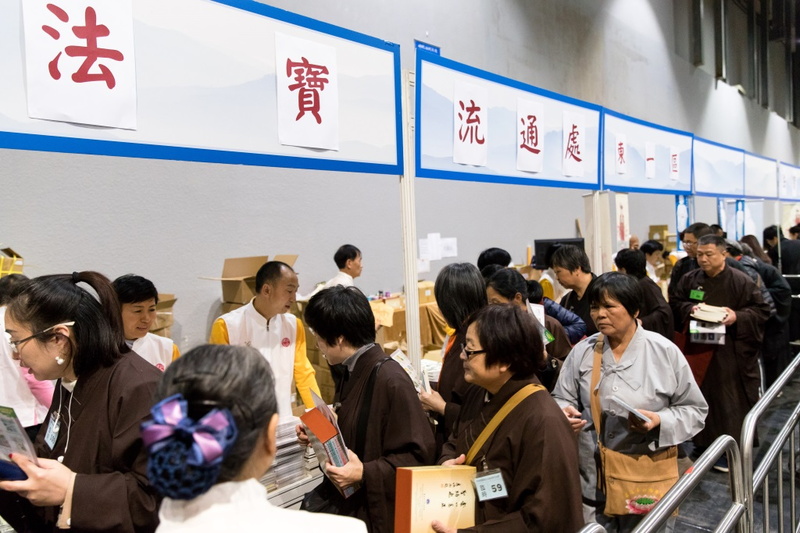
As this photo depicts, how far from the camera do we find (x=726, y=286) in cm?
361

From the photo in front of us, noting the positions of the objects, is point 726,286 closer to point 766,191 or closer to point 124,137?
point 124,137

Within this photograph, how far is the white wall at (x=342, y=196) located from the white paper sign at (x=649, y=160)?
9.91 ft

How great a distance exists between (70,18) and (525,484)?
1.75m

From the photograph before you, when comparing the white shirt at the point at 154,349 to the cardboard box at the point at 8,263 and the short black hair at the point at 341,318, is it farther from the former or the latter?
the short black hair at the point at 341,318

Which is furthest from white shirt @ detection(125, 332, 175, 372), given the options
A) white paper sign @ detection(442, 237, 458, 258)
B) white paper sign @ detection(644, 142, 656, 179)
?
white paper sign @ detection(442, 237, 458, 258)

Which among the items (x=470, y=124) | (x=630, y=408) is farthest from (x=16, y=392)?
(x=630, y=408)

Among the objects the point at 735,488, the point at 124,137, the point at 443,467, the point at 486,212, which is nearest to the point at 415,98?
the point at 124,137

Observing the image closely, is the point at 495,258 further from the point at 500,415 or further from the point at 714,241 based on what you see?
the point at 500,415

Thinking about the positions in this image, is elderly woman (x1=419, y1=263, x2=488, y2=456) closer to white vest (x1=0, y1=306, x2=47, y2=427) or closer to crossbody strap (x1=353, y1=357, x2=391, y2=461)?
crossbody strap (x1=353, y1=357, x2=391, y2=461)

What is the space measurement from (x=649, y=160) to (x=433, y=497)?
150 inches

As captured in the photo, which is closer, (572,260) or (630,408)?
(630,408)

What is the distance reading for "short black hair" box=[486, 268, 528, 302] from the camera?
2.41 metres

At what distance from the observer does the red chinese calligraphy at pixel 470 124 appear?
8.82 feet

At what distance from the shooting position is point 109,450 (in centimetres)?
130
